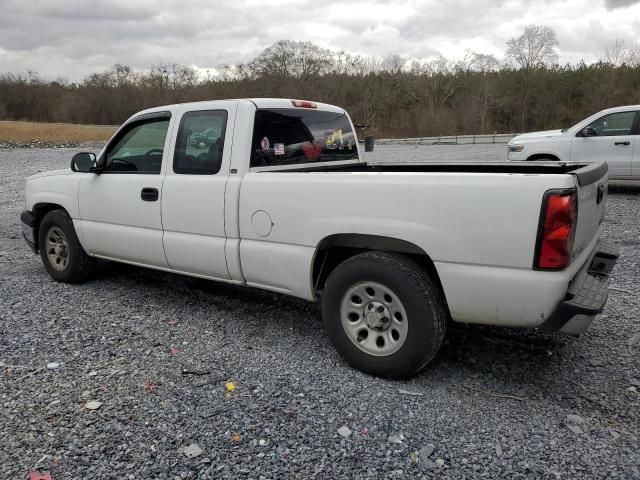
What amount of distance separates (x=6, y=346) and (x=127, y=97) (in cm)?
7783

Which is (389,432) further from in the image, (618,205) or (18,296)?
(618,205)

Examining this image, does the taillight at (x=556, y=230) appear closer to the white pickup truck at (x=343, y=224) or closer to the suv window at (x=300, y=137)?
the white pickup truck at (x=343, y=224)

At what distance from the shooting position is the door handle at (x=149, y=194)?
4.41m

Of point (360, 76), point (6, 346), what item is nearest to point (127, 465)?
point (6, 346)

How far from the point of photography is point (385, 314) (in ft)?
10.7

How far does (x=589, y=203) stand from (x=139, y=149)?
3.78 m

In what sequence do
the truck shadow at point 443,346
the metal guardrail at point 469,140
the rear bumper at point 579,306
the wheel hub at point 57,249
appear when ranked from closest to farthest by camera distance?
the rear bumper at point 579,306, the truck shadow at point 443,346, the wheel hub at point 57,249, the metal guardrail at point 469,140

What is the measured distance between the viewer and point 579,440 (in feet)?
8.80

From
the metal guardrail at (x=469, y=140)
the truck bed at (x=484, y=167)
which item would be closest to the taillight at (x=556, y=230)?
the truck bed at (x=484, y=167)

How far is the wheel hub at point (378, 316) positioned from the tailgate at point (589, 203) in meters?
1.15

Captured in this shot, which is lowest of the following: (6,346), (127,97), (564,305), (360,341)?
(6,346)

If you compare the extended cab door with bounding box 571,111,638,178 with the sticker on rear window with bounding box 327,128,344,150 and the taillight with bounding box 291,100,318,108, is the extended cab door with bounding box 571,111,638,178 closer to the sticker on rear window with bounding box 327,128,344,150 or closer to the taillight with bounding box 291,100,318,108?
the sticker on rear window with bounding box 327,128,344,150

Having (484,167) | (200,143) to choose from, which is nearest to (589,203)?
(484,167)

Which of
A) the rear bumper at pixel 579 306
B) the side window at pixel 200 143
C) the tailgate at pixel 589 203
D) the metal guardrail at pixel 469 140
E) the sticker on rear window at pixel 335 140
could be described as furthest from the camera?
the metal guardrail at pixel 469 140
